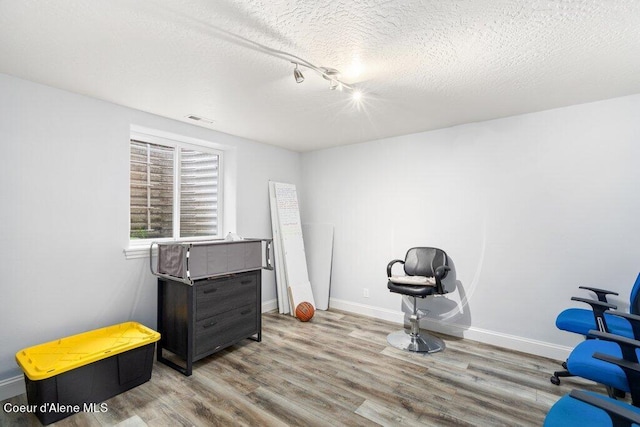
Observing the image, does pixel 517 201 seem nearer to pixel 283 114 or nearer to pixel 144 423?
pixel 283 114

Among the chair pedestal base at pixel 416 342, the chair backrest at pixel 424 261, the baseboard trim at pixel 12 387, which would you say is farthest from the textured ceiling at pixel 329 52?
the chair pedestal base at pixel 416 342

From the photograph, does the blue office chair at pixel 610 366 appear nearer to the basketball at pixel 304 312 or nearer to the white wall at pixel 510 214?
the white wall at pixel 510 214

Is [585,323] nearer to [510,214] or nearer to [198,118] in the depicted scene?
[510,214]

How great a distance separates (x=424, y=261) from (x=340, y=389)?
170 cm

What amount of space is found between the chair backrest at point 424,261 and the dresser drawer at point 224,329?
5.96ft

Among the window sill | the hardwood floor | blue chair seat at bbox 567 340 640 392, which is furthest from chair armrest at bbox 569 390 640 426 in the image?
the window sill

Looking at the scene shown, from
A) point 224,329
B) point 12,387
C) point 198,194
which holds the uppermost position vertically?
point 198,194

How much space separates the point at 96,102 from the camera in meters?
2.57

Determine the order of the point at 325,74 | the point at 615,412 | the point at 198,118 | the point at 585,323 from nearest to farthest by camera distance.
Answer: the point at 615,412, the point at 325,74, the point at 585,323, the point at 198,118

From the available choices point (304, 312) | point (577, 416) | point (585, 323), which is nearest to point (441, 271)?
point (585, 323)

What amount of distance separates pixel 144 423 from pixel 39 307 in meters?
1.27

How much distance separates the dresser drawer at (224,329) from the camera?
2.58 meters

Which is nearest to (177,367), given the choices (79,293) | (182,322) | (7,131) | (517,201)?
(182,322)

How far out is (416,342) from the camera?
10.0ft
